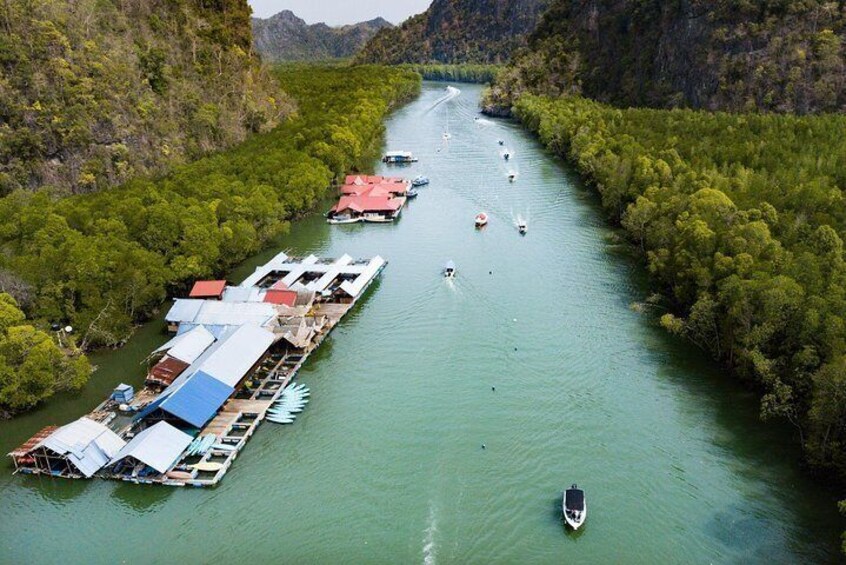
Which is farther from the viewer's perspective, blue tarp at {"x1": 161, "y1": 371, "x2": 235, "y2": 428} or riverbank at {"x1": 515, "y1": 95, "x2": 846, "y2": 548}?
blue tarp at {"x1": 161, "y1": 371, "x2": 235, "y2": 428}

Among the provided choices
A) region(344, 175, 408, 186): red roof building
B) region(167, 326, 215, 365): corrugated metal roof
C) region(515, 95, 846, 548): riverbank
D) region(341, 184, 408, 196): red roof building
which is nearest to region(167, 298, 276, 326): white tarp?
region(167, 326, 215, 365): corrugated metal roof

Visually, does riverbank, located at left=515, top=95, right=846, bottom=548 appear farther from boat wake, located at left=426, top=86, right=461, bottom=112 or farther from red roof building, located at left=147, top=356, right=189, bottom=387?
boat wake, located at left=426, top=86, right=461, bottom=112

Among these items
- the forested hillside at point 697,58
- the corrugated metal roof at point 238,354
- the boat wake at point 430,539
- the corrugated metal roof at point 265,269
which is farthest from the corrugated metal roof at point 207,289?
the forested hillside at point 697,58

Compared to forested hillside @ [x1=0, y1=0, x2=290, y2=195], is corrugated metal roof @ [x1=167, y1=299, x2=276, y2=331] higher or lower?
lower

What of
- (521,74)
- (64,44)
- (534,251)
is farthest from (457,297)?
(521,74)

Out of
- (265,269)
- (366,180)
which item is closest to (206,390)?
(265,269)

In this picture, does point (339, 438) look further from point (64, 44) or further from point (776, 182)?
point (64, 44)

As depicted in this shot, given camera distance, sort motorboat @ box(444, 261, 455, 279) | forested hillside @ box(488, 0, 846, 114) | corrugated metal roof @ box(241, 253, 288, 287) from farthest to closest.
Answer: forested hillside @ box(488, 0, 846, 114)
motorboat @ box(444, 261, 455, 279)
corrugated metal roof @ box(241, 253, 288, 287)
